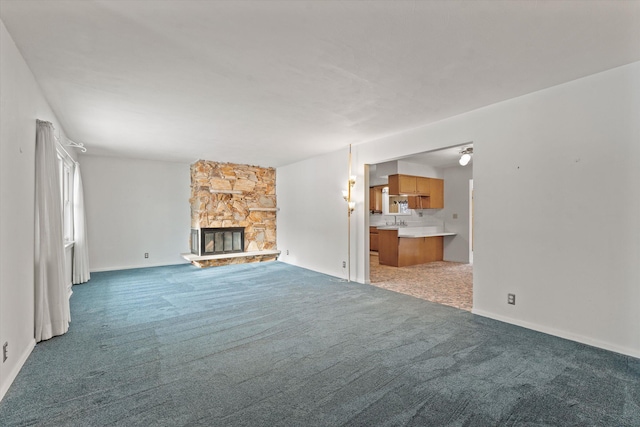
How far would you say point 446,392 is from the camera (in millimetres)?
2141

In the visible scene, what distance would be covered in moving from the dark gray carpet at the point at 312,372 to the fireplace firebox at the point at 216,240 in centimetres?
319

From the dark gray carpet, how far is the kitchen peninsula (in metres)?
3.29

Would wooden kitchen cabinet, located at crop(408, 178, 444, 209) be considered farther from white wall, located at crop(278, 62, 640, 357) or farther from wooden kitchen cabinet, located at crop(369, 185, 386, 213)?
white wall, located at crop(278, 62, 640, 357)

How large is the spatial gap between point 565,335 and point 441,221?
19.1ft

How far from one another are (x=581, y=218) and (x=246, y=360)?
3.48 m

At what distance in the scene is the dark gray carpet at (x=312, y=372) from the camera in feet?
6.28

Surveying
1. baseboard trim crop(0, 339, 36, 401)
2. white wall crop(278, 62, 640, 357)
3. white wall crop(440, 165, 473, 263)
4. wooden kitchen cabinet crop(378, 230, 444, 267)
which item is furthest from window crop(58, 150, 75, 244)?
white wall crop(440, 165, 473, 263)

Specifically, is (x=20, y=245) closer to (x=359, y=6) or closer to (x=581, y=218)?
(x=359, y=6)

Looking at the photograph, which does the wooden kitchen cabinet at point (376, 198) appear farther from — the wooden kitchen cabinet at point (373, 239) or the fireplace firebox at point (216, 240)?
the fireplace firebox at point (216, 240)

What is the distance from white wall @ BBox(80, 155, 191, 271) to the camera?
662cm

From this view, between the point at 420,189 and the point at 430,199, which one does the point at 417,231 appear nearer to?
the point at 430,199

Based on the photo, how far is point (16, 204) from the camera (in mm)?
2447

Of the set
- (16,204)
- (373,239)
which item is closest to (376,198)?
(373,239)

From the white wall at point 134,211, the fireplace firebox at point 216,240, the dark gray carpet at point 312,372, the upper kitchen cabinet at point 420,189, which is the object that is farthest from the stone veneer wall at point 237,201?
the dark gray carpet at point 312,372
